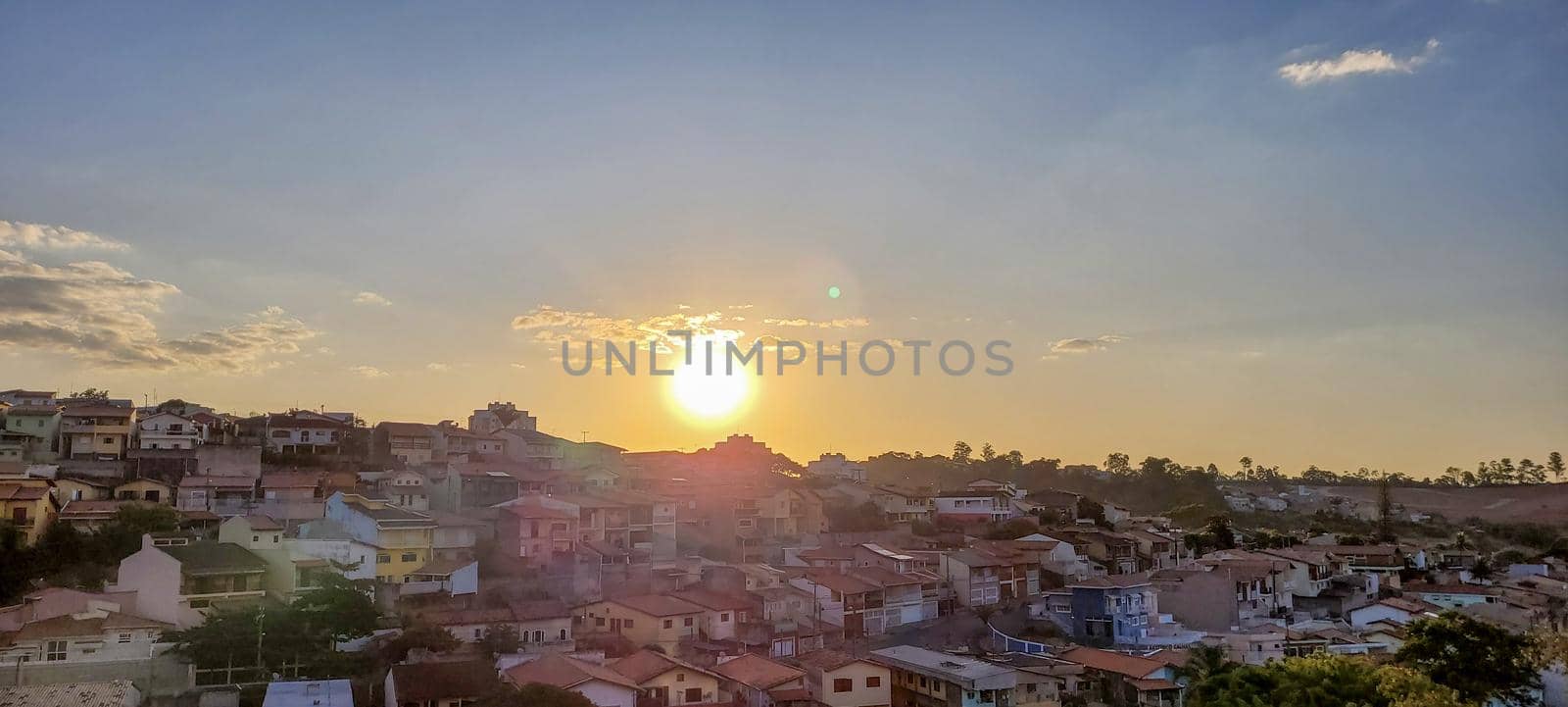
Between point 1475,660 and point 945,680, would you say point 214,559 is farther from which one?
point 1475,660

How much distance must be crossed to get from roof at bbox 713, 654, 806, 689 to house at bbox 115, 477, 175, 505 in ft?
67.8

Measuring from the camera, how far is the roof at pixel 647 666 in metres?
24.2

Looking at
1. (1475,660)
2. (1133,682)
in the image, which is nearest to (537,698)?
(1133,682)

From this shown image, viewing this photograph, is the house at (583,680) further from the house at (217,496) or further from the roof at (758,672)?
the house at (217,496)

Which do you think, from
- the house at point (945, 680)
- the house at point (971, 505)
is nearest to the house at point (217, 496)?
the house at point (945, 680)

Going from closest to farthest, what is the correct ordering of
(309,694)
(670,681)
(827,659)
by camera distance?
(309,694), (670,681), (827,659)

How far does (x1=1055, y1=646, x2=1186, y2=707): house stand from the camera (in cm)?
2811

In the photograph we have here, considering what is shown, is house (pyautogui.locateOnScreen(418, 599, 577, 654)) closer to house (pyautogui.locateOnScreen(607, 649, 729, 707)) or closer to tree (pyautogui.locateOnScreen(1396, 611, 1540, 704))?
house (pyautogui.locateOnScreen(607, 649, 729, 707))

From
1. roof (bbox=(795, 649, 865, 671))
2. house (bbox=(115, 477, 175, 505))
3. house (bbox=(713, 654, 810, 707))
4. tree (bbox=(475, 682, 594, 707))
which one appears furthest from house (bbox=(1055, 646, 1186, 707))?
house (bbox=(115, 477, 175, 505))

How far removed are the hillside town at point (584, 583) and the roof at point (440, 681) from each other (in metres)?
0.08

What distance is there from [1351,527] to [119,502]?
71976mm

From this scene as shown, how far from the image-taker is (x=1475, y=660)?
22.3 metres

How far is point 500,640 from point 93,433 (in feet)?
73.7

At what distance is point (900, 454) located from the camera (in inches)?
3290
